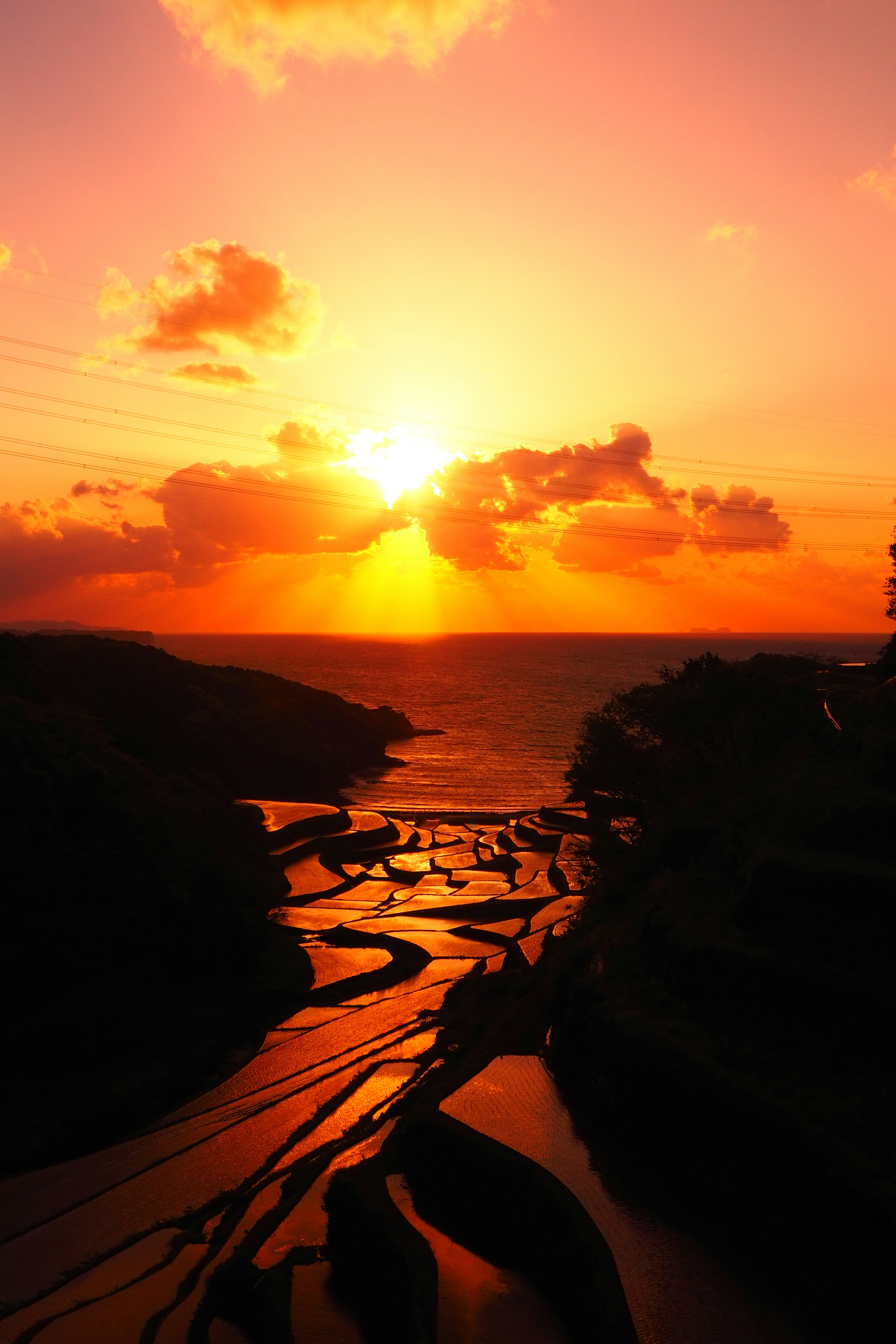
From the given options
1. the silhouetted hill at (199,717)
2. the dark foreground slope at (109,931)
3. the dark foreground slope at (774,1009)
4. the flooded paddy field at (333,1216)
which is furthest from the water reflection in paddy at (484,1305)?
the silhouetted hill at (199,717)

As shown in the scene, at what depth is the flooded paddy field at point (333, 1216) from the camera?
1392 cm

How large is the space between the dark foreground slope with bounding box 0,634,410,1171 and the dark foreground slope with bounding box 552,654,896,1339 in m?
12.4

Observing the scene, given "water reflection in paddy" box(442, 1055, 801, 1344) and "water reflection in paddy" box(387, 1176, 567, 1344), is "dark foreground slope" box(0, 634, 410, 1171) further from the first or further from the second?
"water reflection in paddy" box(387, 1176, 567, 1344)

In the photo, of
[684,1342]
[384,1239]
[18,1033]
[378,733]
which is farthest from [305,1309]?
[378,733]

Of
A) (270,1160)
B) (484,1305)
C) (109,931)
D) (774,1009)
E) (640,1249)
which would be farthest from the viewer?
(109,931)

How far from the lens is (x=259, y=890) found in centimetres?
3622

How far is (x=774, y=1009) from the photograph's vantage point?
17859 millimetres

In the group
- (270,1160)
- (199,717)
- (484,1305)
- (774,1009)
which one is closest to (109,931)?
(270,1160)

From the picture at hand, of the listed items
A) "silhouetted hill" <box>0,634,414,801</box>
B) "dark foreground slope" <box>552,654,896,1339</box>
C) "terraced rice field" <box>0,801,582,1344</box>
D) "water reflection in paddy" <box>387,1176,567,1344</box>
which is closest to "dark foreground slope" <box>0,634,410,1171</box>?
"terraced rice field" <box>0,801,582,1344</box>

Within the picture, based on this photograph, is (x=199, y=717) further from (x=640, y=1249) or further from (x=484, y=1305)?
(x=640, y=1249)

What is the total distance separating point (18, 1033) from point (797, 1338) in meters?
21.2

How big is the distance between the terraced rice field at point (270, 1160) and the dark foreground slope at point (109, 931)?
139 cm

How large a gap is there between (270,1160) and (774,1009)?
12.8 metres

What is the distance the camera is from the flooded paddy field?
13922 millimetres
